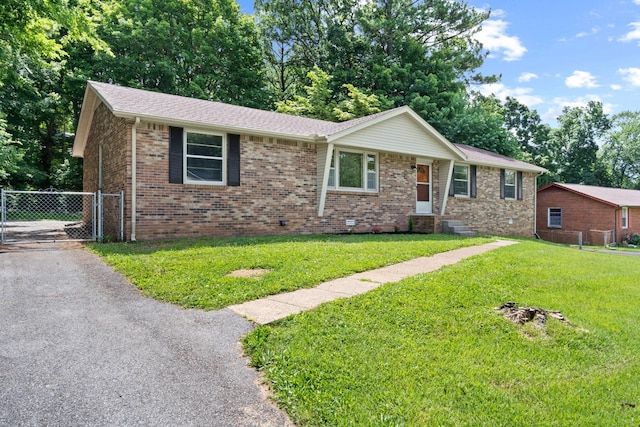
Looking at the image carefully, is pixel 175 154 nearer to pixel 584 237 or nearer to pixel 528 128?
pixel 584 237

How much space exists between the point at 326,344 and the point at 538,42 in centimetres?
1813

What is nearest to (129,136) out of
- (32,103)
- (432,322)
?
(432,322)

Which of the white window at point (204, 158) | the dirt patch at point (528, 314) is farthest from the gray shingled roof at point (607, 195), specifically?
the dirt patch at point (528, 314)

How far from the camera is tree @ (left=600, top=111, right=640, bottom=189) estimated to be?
43406mm

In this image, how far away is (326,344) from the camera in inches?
149

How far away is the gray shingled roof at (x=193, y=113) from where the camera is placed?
9680 millimetres

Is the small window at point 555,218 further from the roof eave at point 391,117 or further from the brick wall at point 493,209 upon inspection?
the roof eave at point 391,117

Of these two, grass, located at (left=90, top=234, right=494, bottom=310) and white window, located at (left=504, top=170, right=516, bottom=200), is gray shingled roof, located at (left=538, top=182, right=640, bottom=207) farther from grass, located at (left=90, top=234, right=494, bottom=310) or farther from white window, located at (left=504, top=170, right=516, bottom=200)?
grass, located at (left=90, top=234, right=494, bottom=310)

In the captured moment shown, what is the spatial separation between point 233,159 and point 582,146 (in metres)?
41.8

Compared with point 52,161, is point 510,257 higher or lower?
lower

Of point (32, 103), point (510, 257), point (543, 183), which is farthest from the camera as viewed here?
point (543, 183)

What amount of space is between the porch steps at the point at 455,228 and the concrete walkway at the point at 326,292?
7332mm

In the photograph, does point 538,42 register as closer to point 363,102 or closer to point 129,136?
point 363,102

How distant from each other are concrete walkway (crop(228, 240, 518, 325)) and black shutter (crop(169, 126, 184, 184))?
5.79 meters
